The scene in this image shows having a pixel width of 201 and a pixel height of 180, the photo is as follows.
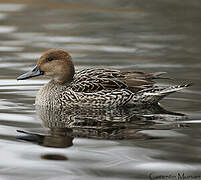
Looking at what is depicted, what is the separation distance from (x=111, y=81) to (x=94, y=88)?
0.28 m

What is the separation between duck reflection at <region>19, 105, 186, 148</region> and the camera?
25.0 ft

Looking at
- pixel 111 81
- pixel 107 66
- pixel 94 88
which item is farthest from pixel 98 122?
pixel 107 66

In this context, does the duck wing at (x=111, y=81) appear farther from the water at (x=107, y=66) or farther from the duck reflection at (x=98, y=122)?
the water at (x=107, y=66)

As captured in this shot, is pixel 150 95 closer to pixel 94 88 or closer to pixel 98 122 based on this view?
pixel 94 88

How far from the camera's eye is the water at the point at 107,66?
21.6 feet

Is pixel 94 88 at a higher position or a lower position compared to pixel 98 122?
higher

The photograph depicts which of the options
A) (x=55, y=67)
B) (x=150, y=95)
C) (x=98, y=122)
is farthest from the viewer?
(x=55, y=67)

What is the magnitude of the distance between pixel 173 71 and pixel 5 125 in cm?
429

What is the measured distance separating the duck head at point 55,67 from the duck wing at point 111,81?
0.20 m

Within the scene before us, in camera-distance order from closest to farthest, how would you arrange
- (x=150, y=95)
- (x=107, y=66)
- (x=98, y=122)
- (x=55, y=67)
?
(x=98, y=122) < (x=150, y=95) < (x=55, y=67) < (x=107, y=66)

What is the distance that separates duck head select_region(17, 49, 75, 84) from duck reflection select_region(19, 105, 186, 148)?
0.51 metres

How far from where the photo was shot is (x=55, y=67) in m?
9.59

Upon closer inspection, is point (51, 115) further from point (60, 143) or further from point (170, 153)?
point (170, 153)

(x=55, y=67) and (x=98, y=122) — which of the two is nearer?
(x=98, y=122)
